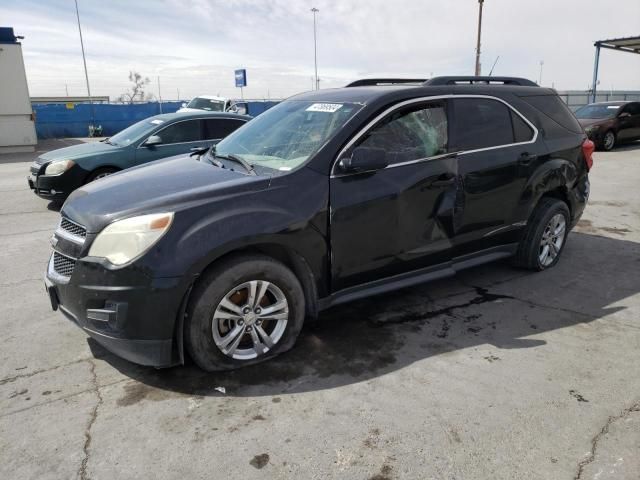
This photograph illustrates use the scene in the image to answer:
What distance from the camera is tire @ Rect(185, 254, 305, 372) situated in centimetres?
303

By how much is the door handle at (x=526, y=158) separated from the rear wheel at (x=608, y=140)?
13.8 metres

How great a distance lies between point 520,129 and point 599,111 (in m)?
14.7

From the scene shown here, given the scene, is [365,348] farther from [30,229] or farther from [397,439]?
[30,229]

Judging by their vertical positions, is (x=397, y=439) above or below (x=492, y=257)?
below

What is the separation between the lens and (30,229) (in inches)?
274

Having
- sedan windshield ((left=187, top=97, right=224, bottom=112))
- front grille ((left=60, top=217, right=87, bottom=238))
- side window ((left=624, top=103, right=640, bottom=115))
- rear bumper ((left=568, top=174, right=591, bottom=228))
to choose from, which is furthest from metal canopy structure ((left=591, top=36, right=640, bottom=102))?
front grille ((left=60, top=217, right=87, bottom=238))

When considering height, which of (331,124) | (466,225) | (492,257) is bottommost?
(492,257)

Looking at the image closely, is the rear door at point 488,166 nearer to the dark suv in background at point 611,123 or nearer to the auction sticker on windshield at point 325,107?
the auction sticker on windshield at point 325,107

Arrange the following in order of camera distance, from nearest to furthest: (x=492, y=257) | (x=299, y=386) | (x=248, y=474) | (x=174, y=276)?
(x=248, y=474) < (x=174, y=276) < (x=299, y=386) < (x=492, y=257)

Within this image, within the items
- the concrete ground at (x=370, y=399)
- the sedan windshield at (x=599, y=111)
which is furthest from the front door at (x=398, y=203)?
the sedan windshield at (x=599, y=111)

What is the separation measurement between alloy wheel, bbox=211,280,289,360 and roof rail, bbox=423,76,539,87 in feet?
7.25

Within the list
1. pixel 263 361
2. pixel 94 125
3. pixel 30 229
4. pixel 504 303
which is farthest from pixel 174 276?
pixel 94 125

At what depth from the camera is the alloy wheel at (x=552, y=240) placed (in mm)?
5000

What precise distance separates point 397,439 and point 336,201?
1.55 meters
